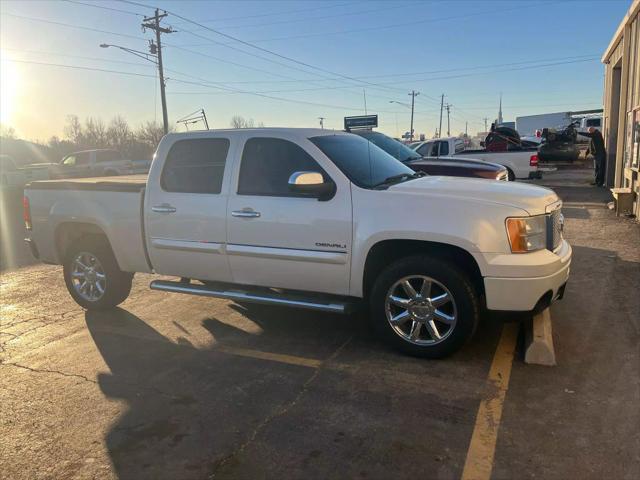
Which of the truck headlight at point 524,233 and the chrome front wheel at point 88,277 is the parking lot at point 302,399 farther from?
the truck headlight at point 524,233

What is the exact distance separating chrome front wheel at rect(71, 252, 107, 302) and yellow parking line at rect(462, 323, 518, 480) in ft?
Answer: 14.2

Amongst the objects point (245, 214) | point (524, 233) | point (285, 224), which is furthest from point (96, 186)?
point (524, 233)

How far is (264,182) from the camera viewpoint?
195 inches

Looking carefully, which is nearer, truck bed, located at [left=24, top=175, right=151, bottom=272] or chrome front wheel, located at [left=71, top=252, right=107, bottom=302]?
truck bed, located at [left=24, top=175, right=151, bottom=272]

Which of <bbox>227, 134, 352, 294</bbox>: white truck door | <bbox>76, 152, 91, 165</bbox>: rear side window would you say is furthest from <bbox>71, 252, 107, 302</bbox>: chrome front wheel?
<bbox>76, 152, 91, 165</bbox>: rear side window

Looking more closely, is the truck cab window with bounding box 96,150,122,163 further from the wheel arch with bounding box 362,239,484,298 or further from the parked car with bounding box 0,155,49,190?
the wheel arch with bounding box 362,239,484,298

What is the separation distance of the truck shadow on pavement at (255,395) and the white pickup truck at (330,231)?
1.39 ft

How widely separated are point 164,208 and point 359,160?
2020mm

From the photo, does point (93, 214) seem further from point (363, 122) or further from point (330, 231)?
point (363, 122)

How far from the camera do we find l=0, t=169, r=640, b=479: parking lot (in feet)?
10.3

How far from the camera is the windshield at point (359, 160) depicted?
475 cm

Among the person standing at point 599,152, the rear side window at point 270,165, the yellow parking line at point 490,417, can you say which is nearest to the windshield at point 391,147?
the rear side window at point 270,165

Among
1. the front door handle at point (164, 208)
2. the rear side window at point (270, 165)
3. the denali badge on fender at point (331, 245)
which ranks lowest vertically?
the denali badge on fender at point (331, 245)

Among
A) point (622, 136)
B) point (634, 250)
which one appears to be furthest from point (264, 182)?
point (622, 136)
